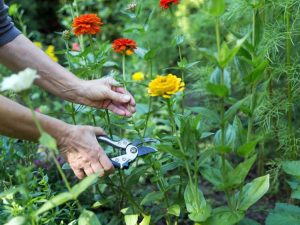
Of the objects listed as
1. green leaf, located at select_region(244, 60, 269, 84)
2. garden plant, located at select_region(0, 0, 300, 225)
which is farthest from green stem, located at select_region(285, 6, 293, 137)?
green leaf, located at select_region(244, 60, 269, 84)

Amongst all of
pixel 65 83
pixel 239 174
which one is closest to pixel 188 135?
pixel 239 174

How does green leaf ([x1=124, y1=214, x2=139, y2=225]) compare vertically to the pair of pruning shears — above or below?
below

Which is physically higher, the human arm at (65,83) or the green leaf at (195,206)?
the human arm at (65,83)

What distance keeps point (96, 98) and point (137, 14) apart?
0.36 m

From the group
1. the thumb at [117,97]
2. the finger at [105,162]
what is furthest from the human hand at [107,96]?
the finger at [105,162]

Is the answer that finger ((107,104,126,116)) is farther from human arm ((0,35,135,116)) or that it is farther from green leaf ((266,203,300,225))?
green leaf ((266,203,300,225))

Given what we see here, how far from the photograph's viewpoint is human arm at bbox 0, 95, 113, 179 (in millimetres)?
1396

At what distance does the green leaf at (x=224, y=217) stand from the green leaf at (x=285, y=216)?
20cm

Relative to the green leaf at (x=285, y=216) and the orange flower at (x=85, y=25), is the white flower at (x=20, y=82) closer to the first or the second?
the orange flower at (x=85, y=25)

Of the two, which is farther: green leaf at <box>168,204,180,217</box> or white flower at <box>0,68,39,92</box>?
green leaf at <box>168,204,180,217</box>

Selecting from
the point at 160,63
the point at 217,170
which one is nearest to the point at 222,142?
the point at 217,170

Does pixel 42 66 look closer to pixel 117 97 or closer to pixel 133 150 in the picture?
pixel 117 97

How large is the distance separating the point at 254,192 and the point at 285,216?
20 cm

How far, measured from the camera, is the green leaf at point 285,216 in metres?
1.62
